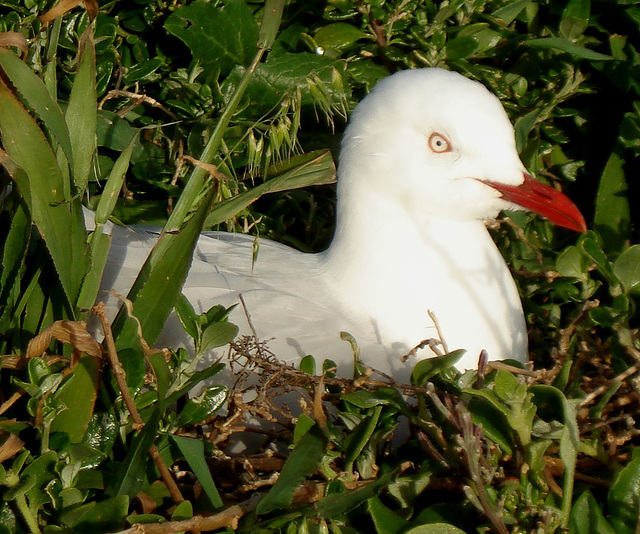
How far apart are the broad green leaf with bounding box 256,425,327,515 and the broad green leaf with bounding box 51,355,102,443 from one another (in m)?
0.46

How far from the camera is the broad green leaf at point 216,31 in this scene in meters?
3.61

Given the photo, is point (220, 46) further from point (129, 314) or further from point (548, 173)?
point (129, 314)

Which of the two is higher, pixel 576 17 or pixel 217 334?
pixel 576 17

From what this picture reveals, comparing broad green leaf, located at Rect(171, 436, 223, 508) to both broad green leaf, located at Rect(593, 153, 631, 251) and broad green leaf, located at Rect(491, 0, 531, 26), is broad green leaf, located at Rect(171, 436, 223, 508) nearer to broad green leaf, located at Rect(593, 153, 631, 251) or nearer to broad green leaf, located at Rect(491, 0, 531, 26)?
broad green leaf, located at Rect(593, 153, 631, 251)

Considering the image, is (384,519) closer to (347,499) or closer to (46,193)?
(347,499)

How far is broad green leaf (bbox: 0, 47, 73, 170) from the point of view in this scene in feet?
6.57

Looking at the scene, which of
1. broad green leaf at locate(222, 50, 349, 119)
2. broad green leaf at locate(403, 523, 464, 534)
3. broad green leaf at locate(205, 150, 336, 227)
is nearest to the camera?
broad green leaf at locate(403, 523, 464, 534)

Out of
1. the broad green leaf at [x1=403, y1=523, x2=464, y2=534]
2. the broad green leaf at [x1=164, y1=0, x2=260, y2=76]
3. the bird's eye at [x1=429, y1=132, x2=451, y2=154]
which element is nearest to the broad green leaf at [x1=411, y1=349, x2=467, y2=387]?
the broad green leaf at [x1=403, y1=523, x2=464, y2=534]

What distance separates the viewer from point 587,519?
191cm

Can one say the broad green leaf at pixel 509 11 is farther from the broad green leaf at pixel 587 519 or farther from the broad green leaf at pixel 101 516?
the broad green leaf at pixel 101 516

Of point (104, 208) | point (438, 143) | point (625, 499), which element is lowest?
point (625, 499)

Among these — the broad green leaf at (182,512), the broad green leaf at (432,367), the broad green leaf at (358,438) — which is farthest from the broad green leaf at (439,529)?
the broad green leaf at (182,512)

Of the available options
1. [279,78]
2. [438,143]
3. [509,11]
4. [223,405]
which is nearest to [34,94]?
[223,405]

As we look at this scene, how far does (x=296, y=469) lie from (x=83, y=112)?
3.15 ft
